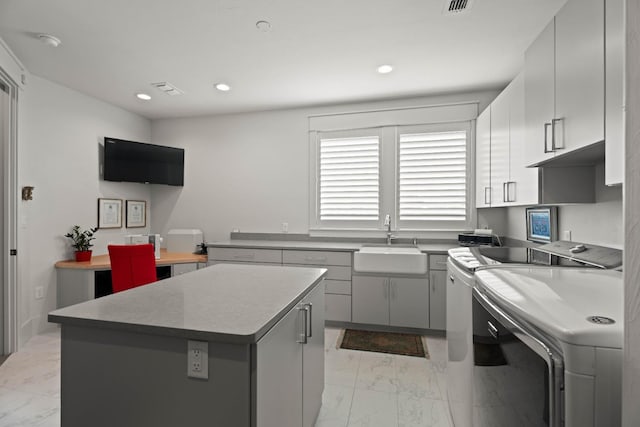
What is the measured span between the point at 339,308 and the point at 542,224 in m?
2.05

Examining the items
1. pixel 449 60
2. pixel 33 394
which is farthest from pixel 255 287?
pixel 449 60

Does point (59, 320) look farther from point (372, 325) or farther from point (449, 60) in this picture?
point (449, 60)

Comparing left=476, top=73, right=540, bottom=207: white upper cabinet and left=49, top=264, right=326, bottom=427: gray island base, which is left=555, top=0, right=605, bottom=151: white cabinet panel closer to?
left=476, top=73, right=540, bottom=207: white upper cabinet

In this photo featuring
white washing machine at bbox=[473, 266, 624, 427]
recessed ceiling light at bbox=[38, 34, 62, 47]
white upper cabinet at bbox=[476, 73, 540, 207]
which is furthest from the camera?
recessed ceiling light at bbox=[38, 34, 62, 47]

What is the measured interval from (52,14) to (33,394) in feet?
8.62

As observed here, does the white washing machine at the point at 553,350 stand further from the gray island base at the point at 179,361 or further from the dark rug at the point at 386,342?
the dark rug at the point at 386,342

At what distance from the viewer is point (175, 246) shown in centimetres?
411

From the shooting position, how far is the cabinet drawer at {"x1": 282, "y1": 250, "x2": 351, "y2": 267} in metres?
3.38

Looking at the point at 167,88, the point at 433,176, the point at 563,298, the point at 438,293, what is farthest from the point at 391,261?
the point at 167,88

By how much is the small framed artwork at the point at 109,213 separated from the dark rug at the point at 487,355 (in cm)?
420

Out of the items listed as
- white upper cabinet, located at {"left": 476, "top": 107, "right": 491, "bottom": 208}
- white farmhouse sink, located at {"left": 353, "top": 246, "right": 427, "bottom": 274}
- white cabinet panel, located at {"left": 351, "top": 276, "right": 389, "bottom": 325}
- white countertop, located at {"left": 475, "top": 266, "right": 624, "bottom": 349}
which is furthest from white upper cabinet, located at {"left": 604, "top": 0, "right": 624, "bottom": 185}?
white cabinet panel, located at {"left": 351, "top": 276, "right": 389, "bottom": 325}

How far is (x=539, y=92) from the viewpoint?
1.82 metres

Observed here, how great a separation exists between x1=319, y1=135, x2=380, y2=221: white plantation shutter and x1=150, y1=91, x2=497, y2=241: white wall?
268mm

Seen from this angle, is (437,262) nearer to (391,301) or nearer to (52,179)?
(391,301)
